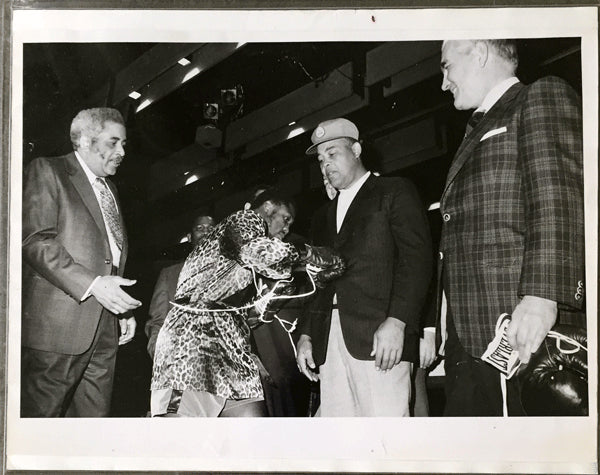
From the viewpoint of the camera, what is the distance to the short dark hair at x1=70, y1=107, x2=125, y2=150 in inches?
96.4

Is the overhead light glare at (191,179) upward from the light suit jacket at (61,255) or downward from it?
upward

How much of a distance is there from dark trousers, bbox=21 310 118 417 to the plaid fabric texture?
1.19 m

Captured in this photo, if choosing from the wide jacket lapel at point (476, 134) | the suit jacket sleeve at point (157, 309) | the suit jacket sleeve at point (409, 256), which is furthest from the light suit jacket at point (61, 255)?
the wide jacket lapel at point (476, 134)

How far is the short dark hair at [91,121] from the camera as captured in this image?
2.45 metres

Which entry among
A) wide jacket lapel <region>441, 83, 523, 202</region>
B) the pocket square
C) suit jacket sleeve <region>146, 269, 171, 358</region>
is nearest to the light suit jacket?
suit jacket sleeve <region>146, 269, 171, 358</region>

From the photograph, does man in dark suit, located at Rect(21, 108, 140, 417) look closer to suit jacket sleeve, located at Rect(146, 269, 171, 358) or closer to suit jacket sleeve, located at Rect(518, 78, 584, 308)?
suit jacket sleeve, located at Rect(146, 269, 171, 358)

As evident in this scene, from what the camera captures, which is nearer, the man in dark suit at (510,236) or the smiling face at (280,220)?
the man in dark suit at (510,236)

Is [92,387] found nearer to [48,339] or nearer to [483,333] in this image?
[48,339]

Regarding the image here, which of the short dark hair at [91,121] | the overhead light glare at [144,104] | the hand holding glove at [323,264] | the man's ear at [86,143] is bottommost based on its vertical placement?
the hand holding glove at [323,264]

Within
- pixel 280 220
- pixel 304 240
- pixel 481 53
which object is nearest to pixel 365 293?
pixel 304 240

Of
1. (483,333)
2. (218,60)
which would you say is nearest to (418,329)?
(483,333)

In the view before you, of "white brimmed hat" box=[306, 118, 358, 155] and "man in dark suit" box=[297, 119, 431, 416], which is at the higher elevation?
"white brimmed hat" box=[306, 118, 358, 155]

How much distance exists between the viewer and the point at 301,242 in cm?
240

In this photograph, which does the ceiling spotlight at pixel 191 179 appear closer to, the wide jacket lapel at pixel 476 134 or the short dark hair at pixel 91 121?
the short dark hair at pixel 91 121
